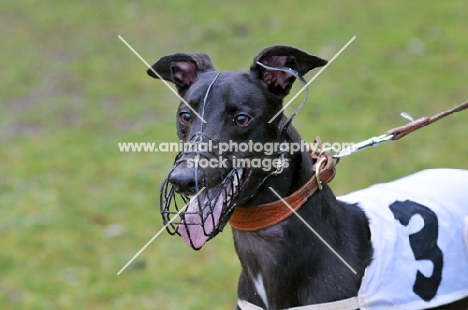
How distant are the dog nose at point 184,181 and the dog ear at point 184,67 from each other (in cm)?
79

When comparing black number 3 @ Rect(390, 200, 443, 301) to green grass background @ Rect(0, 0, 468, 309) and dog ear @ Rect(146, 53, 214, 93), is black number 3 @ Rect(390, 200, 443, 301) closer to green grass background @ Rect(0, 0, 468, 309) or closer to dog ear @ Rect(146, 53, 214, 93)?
dog ear @ Rect(146, 53, 214, 93)

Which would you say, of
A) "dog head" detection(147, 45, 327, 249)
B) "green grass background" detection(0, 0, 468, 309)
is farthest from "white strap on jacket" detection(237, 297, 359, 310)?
"green grass background" detection(0, 0, 468, 309)

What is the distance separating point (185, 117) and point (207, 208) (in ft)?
1.45

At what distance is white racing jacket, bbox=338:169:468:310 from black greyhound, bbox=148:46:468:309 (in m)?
0.01

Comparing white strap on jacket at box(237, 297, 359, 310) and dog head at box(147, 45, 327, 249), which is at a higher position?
dog head at box(147, 45, 327, 249)

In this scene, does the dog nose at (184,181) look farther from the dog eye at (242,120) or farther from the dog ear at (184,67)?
the dog ear at (184,67)

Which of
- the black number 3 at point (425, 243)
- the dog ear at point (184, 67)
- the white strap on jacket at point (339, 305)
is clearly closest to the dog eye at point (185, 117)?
the dog ear at point (184, 67)

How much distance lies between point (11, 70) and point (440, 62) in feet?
20.6

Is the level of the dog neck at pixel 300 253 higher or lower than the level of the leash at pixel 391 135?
lower

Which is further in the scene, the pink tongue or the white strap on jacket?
the white strap on jacket

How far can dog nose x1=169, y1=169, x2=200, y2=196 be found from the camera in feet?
8.67

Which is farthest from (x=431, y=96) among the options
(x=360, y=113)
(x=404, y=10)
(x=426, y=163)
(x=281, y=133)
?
(x=281, y=133)

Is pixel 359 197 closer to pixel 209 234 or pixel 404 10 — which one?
pixel 209 234

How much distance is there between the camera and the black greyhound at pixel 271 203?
287 cm
